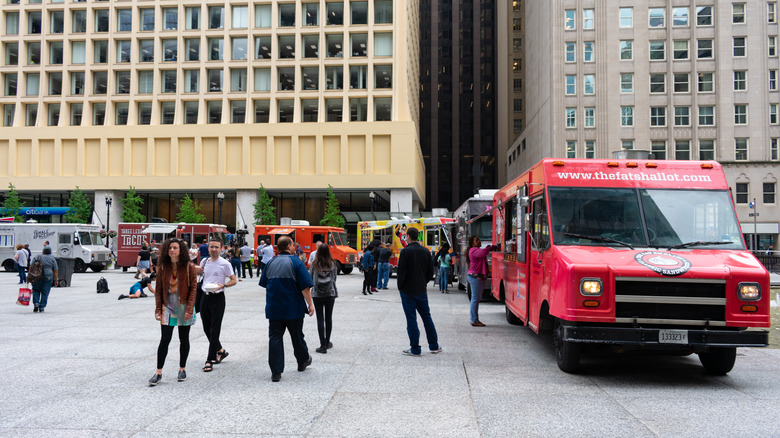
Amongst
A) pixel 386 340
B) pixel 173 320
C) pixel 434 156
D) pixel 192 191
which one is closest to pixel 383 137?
pixel 192 191

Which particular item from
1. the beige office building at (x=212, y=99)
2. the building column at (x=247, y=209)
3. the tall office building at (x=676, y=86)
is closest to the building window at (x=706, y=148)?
the tall office building at (x=676, y=86)

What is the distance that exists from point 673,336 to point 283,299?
4.74 metres

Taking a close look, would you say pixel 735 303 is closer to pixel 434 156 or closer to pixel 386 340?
pixel 386 340

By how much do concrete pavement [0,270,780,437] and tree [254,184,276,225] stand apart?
40.2 m

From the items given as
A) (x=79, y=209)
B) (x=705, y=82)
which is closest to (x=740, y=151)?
(x=705, y=82)

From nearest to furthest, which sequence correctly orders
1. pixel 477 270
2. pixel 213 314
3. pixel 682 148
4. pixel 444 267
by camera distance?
pixel 213 314 < pixel 477 270 < pixel 444 267 < pixel 682 148

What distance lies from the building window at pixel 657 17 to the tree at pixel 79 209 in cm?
5366

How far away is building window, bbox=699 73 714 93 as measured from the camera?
53250 millimetres

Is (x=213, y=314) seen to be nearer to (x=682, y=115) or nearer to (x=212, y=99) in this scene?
(x=212, y=99)

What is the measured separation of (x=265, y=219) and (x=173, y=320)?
147ft

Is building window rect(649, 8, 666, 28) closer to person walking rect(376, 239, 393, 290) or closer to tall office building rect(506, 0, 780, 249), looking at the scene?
tall office building rect(506, 0, 780, 249)

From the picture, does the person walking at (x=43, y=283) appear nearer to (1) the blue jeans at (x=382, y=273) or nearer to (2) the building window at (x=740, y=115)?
(1) the blue jeans at (x=382, y=273)

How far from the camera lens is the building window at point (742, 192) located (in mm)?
51906

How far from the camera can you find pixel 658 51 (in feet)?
177
